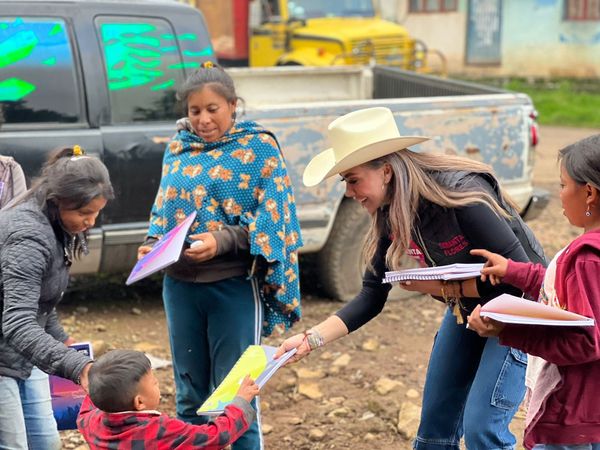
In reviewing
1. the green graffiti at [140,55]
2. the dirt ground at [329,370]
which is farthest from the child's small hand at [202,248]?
the green graffiti at [140,55]

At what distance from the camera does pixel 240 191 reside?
3.81m

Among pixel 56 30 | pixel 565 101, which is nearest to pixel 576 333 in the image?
pixel 56 30

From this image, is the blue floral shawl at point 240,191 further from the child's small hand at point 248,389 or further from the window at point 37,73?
the window at point 37,73

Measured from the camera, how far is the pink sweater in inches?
103

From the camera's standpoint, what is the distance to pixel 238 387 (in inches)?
123

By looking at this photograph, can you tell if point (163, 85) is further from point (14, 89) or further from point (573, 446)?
point (573, 446)

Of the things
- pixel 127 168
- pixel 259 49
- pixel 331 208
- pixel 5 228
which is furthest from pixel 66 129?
pixel 259 49

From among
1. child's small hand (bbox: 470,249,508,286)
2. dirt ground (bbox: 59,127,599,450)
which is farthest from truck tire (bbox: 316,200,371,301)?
child's small hand (bbox: 470,249,508,286)

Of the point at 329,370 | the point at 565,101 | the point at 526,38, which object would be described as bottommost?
the point at 329,370

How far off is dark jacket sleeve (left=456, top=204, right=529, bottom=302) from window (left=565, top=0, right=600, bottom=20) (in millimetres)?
19187

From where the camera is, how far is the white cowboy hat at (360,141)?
10.4 feet

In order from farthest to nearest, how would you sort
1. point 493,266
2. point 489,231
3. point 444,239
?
point 444,239
point 489,231
point 493,266

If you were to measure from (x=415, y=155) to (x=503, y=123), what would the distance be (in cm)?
374

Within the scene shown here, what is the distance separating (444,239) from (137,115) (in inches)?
127
